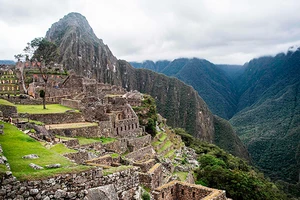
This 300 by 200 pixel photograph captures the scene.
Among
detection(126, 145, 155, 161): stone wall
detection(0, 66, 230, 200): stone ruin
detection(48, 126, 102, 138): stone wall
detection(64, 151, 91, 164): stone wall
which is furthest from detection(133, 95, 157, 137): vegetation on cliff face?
detection(64, 151, 91, 164): stone wall

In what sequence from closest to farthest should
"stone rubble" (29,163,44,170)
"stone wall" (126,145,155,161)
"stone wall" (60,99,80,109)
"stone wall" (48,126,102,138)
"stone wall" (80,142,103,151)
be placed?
"stone rubble" (29,163,44,170) → "stone wall" (80,142,103,151) → "stone wall" (48,126,102,138) → "stone wall" (126,145,155,161) → "stone wall" (60,99,80,109)

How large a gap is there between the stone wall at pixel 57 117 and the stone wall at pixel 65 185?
21.0 metres

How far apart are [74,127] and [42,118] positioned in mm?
3856

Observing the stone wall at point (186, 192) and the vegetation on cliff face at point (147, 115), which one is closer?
the stone wall at point (186, 192)

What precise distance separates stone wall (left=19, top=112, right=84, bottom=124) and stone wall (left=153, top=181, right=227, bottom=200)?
1835 centimetres

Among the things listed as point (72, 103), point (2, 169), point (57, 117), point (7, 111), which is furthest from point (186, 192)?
point (72, 103)

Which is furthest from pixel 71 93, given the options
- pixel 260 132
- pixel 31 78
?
pixel 260 132

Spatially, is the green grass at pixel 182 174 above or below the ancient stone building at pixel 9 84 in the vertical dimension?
below

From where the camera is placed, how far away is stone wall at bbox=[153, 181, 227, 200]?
12.4 m

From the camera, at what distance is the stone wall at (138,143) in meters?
33.8

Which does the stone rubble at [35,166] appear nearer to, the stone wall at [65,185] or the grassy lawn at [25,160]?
the grassy lawn at [25,160]

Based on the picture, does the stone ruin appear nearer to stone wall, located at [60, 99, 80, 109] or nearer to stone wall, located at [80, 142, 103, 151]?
stone wall, located at [80, 142, 103, 151]

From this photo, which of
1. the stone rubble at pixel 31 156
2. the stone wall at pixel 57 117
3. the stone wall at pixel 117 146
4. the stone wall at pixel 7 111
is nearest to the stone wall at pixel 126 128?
the stone wall at pixel 117 146

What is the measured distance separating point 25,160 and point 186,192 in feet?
26.1
